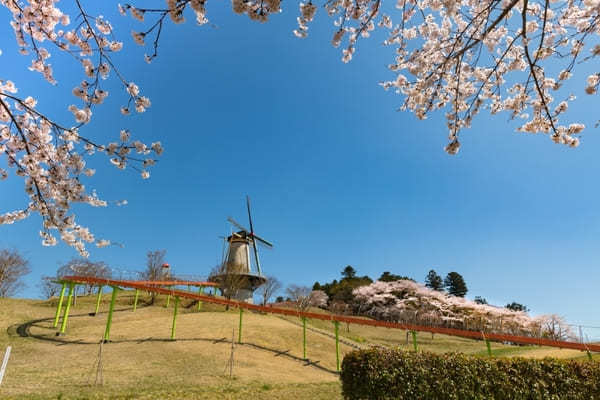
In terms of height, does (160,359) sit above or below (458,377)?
below

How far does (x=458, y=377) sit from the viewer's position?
26.1 ft

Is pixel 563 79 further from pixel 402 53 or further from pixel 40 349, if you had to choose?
pixel 40 349

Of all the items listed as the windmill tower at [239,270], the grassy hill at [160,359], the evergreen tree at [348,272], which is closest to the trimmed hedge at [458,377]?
the grassy hill at [160,359]

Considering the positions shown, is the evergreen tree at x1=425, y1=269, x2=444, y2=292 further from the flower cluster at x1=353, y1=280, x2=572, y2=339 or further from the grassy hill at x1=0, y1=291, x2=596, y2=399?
the grassy hill at x1=0, y1=291, x2=596, y2=399

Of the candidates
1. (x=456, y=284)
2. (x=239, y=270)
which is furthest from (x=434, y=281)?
(x=239, y=270)

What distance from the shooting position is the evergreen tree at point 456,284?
6325 centimetres

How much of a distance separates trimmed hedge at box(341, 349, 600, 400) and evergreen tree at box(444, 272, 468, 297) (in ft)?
198

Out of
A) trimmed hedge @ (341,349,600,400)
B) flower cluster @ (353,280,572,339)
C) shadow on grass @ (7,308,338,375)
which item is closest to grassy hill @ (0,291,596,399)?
shadow on grass @ (7,308,338,375)

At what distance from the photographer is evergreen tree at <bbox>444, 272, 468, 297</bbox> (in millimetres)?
63250

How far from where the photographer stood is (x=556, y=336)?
30.8 m

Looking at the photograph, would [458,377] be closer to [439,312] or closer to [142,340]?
[142,340]

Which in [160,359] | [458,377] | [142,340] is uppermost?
[458,377]

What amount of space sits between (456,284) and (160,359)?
63.6m

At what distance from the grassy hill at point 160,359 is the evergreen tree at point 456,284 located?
139 ft
